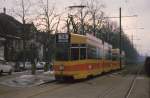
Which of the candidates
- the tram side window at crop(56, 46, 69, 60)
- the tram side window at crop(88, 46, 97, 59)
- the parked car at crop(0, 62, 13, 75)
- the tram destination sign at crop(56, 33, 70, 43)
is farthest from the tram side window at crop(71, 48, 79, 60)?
the parked car at crop(0, 62, 13, 75)

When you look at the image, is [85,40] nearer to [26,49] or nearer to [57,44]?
[57,44]

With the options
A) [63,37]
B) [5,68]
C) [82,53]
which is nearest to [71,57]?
[82,53]

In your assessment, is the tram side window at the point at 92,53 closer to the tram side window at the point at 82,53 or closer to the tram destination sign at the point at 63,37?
the tram side window at the point at 82,53

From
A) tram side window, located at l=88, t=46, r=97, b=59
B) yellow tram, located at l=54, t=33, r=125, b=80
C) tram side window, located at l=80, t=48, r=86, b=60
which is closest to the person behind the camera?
yellow tram, located at l=54, t=33, r=125, b=80

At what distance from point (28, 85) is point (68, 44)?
171 inches

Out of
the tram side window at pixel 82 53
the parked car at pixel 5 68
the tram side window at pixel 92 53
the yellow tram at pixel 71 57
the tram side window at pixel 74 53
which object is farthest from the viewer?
the parked car at pixel 5 68

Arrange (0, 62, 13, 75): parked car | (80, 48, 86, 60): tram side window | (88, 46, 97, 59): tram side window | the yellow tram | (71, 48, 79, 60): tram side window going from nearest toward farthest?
the yellow tram < (71, 48, 79, 60): tram side window < (80, 48, 86, 60): tram side window < (88, 46, 97, 59): tram side window < (0, 62, 13, 75): parked car

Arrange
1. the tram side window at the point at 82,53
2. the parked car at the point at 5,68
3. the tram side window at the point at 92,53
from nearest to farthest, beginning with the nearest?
the tram side window at the point at 82,53, the tram side window at the point at 92,53, the parked car at the point at 5,68

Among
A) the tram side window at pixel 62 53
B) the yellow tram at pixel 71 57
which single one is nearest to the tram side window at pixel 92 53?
the yellow tram at pixel 71 57

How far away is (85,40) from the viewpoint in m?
31.5

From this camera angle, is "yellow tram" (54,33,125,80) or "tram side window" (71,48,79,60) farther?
"tram side window" (71,48,79,60)

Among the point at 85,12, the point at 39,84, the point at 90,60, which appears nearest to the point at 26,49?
the point at 90,60

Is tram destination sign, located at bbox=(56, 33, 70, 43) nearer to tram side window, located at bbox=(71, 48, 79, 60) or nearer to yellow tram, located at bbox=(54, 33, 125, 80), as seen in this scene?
yellow tram, located at bbox=(54, 33, 125, 80)

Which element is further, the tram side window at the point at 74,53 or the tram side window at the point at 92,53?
the tram side window at the point at 92,53
